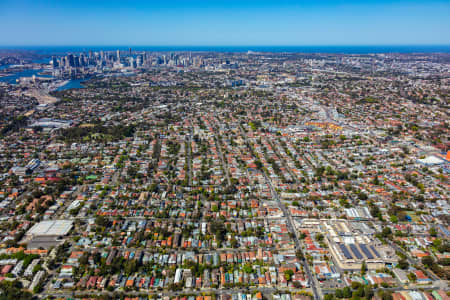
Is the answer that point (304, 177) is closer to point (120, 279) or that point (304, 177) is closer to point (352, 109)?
point (120, 279)

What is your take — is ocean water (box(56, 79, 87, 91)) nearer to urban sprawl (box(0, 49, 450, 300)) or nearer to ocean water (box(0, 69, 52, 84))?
ocean water (box(0, 69, 52, 84))

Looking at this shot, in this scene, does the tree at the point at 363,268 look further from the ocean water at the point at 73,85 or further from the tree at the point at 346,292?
the ocean water at the point at 73,85

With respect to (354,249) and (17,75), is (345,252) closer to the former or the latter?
(354,249)

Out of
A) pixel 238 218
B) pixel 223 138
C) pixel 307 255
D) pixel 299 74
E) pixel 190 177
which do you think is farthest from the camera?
pixel 299 74

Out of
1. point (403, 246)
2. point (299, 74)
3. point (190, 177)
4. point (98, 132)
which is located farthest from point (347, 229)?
point (299, 74)

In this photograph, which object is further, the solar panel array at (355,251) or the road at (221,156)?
the road at (221,156)

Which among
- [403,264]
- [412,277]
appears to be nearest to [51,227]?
[403,264]

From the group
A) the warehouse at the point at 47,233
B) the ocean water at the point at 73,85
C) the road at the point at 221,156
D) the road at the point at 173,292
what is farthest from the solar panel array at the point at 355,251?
the ocean water at the point at 73,85

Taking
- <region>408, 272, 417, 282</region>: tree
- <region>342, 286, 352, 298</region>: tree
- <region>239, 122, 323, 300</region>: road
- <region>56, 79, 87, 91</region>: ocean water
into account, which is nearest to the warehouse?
<region>239, 122, 323, 300</region>: road
